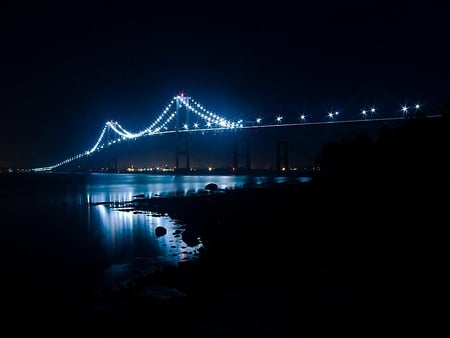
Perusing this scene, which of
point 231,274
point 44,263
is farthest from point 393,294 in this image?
point 44,263

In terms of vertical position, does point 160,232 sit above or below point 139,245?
above

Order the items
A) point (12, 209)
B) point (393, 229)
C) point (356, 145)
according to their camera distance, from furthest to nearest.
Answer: point (12, 209), point (356, 145), point (393, 229)

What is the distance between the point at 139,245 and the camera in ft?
44.3

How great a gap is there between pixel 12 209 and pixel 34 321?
20.4 m

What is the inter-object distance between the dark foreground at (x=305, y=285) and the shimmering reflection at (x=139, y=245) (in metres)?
1.20

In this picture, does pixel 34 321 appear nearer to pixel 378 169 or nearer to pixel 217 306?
pixel 217 306

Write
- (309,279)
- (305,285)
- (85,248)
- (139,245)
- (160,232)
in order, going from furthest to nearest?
1. (160,232)
2. (85,248)
3. (139,245)
4. (309,279)
5. (305,285)

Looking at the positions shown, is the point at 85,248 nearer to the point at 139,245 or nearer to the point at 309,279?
the point at 139,245

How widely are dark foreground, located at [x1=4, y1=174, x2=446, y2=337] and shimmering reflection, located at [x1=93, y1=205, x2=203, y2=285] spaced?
1.20 m

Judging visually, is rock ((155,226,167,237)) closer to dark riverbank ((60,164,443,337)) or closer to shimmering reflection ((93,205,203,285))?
shimmering reflection ((93,205,203,285))

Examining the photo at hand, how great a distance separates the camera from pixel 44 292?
8781 mm

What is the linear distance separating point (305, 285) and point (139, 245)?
8706 millimetres

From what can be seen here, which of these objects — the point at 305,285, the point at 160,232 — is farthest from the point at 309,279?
the point at 160,232

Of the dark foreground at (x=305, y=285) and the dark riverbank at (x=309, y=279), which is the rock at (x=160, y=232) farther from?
the dark foreground at (x=305, y=285)
